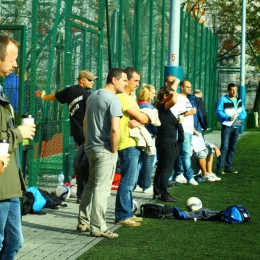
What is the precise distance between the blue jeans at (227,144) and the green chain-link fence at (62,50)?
98.3 inches

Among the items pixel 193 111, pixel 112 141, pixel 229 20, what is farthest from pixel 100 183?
pixel 229 20

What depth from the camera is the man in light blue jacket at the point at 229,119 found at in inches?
650

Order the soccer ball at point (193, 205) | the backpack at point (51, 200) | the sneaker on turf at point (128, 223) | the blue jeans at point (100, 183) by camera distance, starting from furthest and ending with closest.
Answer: the backpack at point (51, 200) < the soccer ball at point (193, 205) < the sneaker on turf at point (128, 223) < the blue jeans at point (100, 183)

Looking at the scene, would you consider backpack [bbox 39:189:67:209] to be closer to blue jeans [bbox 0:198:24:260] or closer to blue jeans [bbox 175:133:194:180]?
blue jeans [bbox 175:133:194:180]

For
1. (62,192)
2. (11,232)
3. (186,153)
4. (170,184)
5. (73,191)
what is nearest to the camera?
(11,232)

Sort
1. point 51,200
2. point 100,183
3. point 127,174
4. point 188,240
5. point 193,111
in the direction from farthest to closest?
1. point 193,111
2. point 51,200
3. point 127,174
4. point 188,240
5. point 100,183

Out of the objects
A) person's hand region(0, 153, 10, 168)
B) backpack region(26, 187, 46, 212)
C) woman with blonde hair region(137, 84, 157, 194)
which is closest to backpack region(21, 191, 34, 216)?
backpack region(26, 187, 46, 212)

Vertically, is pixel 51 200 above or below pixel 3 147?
below

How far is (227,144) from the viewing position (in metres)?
16.8

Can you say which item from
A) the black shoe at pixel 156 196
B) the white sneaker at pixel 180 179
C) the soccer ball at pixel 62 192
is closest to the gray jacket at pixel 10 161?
the soccer ball at pixel 62 192

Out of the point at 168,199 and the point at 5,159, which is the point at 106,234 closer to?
the point at 168,199

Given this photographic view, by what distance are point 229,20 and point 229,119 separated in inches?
1074

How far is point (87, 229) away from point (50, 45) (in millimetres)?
3825

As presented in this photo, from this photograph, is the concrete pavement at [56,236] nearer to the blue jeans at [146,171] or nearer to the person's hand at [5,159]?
the blue jeans at [146,171]
